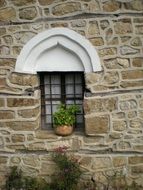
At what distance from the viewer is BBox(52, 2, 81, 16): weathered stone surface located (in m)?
6.04

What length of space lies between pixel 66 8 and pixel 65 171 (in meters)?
2.66

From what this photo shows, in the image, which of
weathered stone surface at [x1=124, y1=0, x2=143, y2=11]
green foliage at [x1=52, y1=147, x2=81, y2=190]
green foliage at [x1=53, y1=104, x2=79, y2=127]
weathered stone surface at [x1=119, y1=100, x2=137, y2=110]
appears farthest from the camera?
green foliage at [x1=53, y1=104, x2=79, y2=127]

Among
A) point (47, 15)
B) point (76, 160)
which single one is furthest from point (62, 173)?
point (47, 15)

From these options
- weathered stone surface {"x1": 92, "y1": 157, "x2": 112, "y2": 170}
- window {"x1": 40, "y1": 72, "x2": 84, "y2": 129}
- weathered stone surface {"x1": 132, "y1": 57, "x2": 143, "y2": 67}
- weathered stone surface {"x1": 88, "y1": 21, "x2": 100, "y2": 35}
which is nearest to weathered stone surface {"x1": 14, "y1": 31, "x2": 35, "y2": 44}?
window {"x1": 40, "y1": 72, "x2": 84, "y2": 129}

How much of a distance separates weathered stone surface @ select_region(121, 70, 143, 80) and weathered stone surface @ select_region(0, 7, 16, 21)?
78.9 inches

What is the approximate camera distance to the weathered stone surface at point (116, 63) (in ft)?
20.1

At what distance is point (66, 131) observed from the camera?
6457 millimetres

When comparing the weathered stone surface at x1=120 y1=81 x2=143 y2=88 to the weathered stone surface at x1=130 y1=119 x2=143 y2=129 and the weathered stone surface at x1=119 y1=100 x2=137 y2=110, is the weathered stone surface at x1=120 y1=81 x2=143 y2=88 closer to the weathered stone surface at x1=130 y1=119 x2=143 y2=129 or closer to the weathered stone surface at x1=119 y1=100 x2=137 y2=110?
the weathered stone surface at x1=119 y1=100 x2=137 y2=110

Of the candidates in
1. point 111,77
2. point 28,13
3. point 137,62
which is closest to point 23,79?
point 28,13

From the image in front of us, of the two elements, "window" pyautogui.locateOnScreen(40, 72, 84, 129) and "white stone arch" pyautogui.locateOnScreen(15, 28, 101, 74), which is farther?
"window" pyautogui.locateOnScreen(40, 72, 84, 129)

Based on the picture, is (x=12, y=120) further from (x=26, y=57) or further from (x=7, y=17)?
(x=7, y=17)

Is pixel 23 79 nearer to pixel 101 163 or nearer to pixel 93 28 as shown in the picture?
pixel 93 28

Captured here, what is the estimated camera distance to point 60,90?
21.9ft

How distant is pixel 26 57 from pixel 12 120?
3.60 feet
